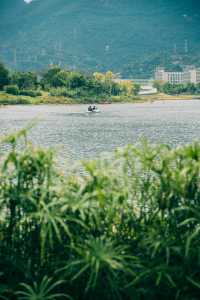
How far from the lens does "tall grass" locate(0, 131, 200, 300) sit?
3471 millimetres

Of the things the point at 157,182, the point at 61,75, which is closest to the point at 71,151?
the point at 157,182

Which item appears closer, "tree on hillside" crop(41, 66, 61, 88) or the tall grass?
the tall grass

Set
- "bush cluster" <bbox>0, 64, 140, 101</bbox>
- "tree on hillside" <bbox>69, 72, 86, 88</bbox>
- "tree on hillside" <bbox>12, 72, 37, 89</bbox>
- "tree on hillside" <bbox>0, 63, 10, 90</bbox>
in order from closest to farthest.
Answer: "tree on hillside" <bbox>0, 63, 10, 90</bbox>
"bush cluster" <bbox>0, 64, 140, 101</bbox>
"tree on hillside" <bbox>12, 72, 37, 89</bbox>
"tree on hillside" <bbox>69, 72, 86, 88</bbox>

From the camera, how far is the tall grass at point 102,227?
3.47 meters

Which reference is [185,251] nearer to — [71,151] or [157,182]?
[157,182]

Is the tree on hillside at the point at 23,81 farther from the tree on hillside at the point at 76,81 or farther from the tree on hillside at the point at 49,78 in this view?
the tree on hillside at the point at 76,81

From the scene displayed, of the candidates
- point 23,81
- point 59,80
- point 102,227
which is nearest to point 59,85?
point 59,80

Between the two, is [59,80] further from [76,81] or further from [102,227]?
[102,227]

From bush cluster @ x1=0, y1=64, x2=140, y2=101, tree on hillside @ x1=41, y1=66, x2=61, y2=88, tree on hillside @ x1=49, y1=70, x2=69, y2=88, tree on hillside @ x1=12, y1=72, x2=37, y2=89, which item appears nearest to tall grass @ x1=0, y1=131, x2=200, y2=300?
bush cluster @ x1=0, y1=64, x2=140, y2=101

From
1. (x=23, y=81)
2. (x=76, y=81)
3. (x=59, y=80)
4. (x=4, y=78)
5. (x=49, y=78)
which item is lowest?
(x=23, y=81)

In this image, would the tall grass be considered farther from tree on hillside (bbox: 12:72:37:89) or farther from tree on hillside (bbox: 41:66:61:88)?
tree on hillside (bbox: 41:66:61:88)

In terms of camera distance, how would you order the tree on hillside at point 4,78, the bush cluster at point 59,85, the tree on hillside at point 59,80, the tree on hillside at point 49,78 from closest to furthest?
the tree on hillside at point 4,78, the bush cluster at point 59,85, the tree on hillside at point 59,80, the tree on hillside at point 49,78

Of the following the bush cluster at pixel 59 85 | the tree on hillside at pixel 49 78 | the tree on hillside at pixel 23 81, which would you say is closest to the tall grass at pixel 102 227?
the bush cluster at pixel 59 85

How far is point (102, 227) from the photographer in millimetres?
3768
